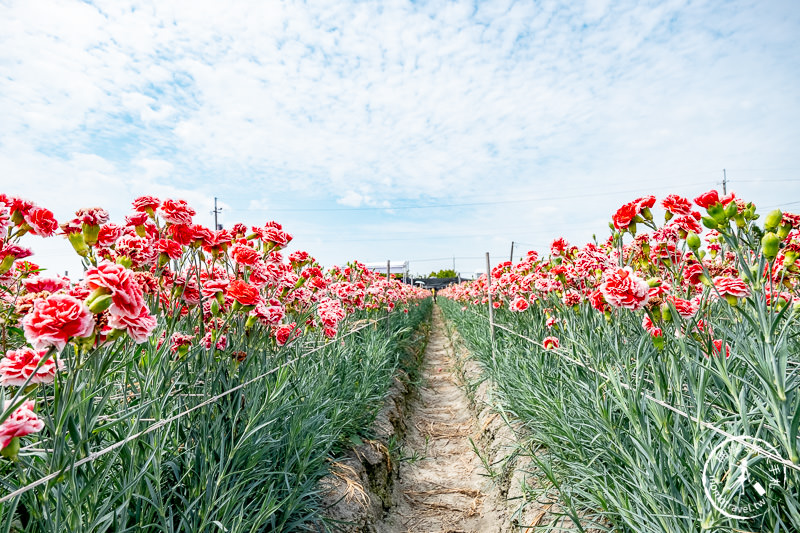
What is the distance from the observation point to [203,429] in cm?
166

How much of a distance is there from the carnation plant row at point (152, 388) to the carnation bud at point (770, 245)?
1.74 meters

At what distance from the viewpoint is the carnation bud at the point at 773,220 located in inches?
55.2

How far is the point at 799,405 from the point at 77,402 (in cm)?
193

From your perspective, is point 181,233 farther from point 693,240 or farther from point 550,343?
point 550,343

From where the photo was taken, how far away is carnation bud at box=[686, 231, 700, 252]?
1.74 meters

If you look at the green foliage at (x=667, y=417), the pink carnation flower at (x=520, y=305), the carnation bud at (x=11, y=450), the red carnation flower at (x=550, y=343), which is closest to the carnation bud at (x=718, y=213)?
the green foliage at (x=667, y=417)

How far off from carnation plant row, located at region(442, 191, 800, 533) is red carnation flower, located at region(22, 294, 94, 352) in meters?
1.58

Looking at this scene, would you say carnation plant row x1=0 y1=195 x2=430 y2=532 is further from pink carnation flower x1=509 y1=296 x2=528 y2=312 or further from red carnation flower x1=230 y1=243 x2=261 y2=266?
pink carnation flower x1=509 y1=296 x2=528 y2=312

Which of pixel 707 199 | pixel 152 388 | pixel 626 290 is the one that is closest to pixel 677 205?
pixel 707 199

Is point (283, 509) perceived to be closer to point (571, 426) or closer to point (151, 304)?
point (151, 304)

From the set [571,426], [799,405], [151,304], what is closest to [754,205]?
[799,405]

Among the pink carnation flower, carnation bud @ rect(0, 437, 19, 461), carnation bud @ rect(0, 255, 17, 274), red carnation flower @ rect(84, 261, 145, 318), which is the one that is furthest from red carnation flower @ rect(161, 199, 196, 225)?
the pink carnation flower

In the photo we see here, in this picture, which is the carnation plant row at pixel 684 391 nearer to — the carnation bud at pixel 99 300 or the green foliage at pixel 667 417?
the green foliage at pixel 667 417

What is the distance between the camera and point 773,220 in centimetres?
141
